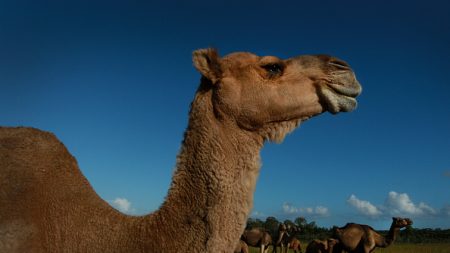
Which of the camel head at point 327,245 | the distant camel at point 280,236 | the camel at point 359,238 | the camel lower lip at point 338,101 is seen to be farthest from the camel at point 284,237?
the camel lower lip at point 338,101

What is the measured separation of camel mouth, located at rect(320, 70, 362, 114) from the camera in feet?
16.3

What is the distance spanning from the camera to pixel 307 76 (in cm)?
507

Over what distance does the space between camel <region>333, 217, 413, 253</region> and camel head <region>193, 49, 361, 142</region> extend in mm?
20787

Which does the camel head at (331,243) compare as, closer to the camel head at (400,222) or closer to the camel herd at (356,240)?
the camel herd at (356,240)

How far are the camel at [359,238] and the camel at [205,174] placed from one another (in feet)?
68.3

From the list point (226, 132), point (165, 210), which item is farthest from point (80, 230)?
point (226, 132)

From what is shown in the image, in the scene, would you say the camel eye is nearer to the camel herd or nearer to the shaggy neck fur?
the shaggy neck fur

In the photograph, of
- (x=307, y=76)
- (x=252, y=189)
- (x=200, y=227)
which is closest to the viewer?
(x=200, y=227)

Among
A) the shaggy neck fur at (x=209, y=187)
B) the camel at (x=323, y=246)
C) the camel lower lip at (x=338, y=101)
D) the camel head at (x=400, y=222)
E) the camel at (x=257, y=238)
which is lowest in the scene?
the shaggy neck fur at (x=209, y=187)

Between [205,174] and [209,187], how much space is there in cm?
14

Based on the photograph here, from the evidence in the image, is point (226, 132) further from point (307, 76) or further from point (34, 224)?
point (34, 224)

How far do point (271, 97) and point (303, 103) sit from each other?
0.32 meters

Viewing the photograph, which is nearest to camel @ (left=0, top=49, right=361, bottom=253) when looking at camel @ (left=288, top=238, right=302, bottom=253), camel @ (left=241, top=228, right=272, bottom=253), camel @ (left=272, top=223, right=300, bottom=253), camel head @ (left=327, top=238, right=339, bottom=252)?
camel head @ (left=327, top=238, right=339, bottom=252)

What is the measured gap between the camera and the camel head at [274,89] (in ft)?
16.0
